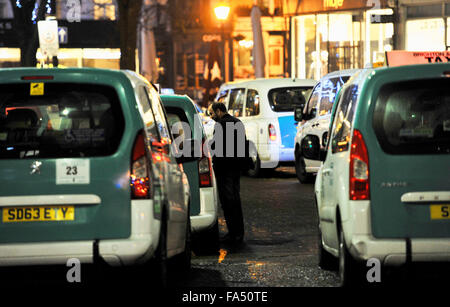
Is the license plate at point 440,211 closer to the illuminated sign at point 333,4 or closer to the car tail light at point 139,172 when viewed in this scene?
the car tail light at point 139,172

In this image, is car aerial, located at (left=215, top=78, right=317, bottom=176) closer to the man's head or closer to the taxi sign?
the taxi sign

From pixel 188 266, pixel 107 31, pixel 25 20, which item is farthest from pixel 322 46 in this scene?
pixel 188 266

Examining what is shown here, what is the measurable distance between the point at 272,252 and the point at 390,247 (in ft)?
11.9

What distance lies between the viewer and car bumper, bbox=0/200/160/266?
7539 mm

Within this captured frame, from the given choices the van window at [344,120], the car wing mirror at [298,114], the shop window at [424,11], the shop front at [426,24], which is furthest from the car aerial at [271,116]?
the van window at [344,120]

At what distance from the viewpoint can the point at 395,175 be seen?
309 inches

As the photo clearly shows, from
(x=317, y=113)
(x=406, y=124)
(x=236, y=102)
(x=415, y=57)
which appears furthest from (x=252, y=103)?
(x=406, y=124)

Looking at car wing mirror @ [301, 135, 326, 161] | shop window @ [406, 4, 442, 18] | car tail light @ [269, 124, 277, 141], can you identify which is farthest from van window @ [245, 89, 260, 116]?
car wing mirror @ [301, 135, 326, 161]

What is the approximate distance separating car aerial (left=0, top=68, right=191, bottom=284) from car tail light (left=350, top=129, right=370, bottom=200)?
4.46ft

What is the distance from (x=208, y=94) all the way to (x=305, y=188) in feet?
61.8

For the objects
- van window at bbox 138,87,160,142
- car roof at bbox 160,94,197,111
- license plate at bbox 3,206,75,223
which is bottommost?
license plate at bbox 3,206,75,223

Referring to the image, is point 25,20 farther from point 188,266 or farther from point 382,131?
point 382,131

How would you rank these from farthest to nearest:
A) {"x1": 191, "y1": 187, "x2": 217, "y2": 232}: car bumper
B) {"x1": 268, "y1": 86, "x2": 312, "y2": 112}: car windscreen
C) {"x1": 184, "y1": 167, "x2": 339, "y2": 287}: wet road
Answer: {"x1": 268, "y1": 86, "x2": 312, "y2": 112}: car windscreen → {"x1": 191, "y1": 187, "x2": 217, "y2": 232}: car bumper → {"x1": 184, "y1": 167, "x2": 339, "y2": 287}: wet road

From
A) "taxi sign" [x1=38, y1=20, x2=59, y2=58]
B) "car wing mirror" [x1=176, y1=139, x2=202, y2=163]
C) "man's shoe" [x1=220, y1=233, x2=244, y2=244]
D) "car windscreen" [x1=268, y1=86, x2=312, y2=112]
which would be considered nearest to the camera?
"car wing mirror" [x1=176, y1=139, x2=202, y2=163]
